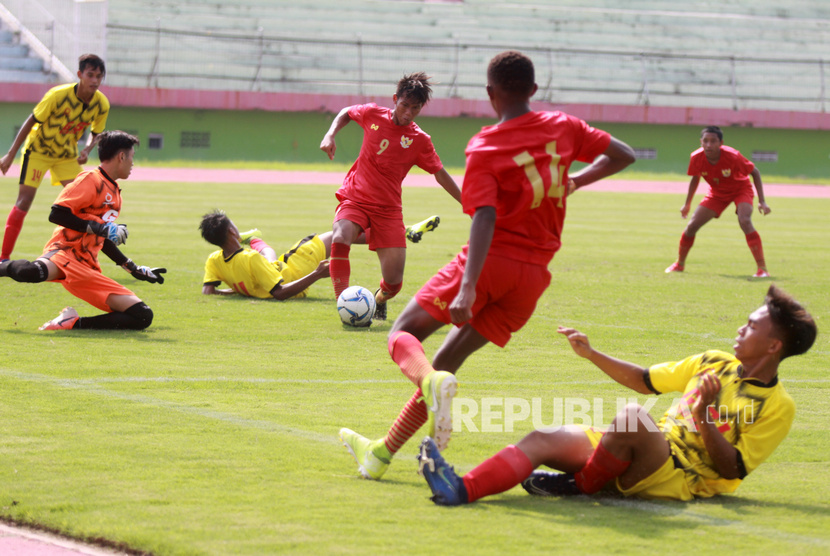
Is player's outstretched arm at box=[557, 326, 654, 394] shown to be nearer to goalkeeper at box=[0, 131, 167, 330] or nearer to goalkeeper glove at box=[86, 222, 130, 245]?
goalkeeper at box=[0, 131, 167, 330]

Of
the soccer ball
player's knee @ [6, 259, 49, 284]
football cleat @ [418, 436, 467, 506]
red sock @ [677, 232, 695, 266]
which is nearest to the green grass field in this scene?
football cleat @ [418, 436, 467, 506]

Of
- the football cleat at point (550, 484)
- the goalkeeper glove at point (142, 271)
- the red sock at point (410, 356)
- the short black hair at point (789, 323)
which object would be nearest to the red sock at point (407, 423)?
the red sock at point (410, 356)

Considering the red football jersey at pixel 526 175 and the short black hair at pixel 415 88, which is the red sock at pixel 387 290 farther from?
the red football jersey at pixel 526 175

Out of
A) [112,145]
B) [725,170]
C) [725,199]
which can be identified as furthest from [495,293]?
[725,199]

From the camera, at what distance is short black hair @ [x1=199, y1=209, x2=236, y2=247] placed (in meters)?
9.27

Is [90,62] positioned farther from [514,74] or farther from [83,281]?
[514,74]

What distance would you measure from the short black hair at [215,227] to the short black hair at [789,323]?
6349 mm

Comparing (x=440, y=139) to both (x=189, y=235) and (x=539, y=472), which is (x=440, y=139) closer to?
(x=189, y=235)

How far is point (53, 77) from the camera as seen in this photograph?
3141cm

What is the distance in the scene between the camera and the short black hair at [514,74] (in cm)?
408

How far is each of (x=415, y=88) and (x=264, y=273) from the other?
286 centimetres

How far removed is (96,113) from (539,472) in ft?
26.1

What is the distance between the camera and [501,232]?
13.7ft

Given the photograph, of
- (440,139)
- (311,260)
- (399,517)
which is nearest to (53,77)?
(440,139)
